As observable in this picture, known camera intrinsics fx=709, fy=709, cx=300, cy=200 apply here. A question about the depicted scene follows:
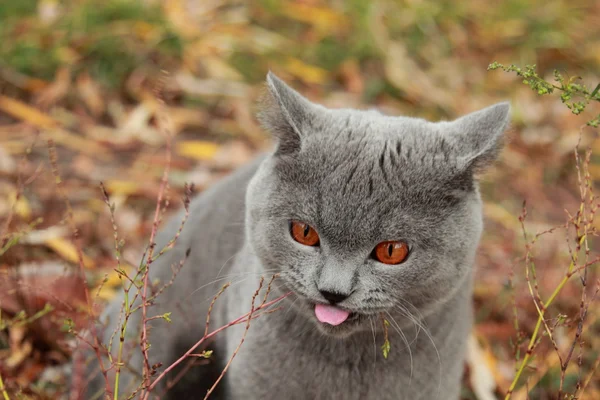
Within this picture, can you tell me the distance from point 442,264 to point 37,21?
10.4 ft

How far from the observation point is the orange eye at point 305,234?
1645 mm

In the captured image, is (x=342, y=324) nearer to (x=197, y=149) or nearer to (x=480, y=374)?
(x=480, y=374)

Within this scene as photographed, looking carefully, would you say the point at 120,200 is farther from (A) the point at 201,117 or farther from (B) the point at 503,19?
(B) the point at 503,19

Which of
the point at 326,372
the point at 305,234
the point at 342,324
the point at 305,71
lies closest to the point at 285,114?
the point at 305,234

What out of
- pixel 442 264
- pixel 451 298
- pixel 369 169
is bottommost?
pixel 451 298

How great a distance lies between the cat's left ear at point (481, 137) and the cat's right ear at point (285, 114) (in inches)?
14.2

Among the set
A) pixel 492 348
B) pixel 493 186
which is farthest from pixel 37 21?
pixel 492 348

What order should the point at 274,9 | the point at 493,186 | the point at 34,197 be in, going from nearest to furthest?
the point at 34,197
the point at 493,186
the point at 274,9

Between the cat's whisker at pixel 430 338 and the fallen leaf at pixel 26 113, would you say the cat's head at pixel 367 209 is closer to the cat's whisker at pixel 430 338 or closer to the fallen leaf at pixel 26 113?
the cat's whisker at pixel 430 338

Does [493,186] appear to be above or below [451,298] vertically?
below

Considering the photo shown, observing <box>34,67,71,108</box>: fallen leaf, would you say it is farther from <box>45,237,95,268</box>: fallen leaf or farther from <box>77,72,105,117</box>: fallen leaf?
<box>45,237,95,268</box>: fallen leaf

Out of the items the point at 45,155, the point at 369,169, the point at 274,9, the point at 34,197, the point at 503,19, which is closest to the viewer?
the point at 369,169

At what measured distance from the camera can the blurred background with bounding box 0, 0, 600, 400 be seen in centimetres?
275

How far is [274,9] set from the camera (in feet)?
15.6
